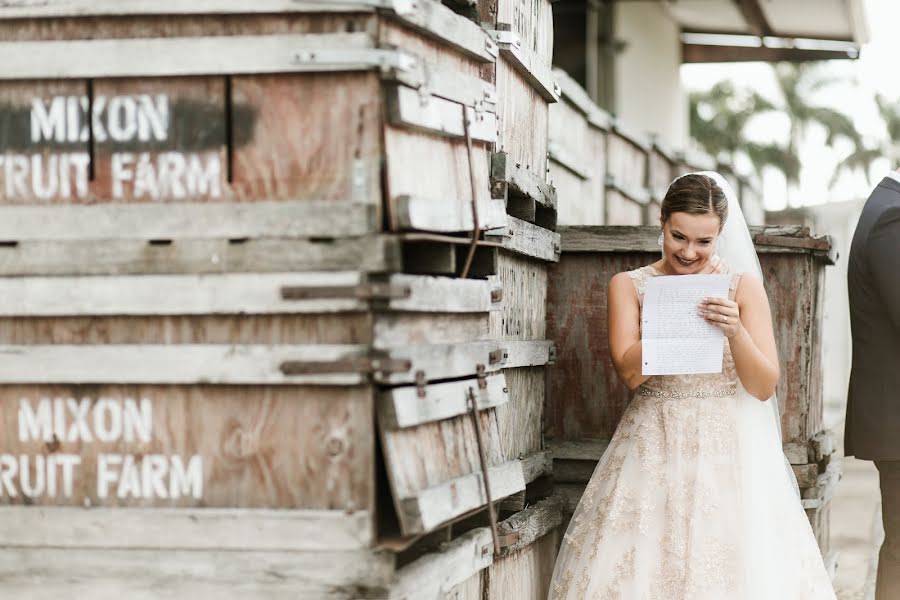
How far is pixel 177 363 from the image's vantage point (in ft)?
10.5

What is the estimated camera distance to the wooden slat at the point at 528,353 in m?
4.36

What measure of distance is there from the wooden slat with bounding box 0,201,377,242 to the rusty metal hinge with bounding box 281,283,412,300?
15cm

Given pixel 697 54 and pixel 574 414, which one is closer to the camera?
pixel 574 414

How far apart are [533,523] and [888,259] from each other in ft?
5.76

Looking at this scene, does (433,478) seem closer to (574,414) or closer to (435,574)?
(435,574)

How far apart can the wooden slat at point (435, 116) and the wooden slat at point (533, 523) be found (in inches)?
57.3

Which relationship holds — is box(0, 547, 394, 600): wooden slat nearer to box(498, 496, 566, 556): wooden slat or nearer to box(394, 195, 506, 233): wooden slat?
box(394, 195, 506, 233): wooden slat

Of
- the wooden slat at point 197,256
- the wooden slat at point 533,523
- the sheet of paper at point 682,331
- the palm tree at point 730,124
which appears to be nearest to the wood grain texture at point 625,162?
the wooden slat at point 533,523

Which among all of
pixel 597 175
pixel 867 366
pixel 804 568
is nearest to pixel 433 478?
pixel 804 568

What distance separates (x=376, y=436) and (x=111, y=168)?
1.10 metres

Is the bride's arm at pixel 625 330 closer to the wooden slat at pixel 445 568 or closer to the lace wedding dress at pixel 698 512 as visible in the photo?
the lace wedding dress at pixel 698 512

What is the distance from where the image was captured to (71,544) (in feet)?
10.7

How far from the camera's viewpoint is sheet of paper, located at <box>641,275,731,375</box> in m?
4.05

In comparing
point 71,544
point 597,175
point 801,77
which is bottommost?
point 71,544
